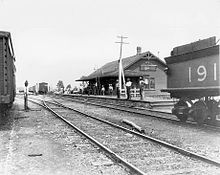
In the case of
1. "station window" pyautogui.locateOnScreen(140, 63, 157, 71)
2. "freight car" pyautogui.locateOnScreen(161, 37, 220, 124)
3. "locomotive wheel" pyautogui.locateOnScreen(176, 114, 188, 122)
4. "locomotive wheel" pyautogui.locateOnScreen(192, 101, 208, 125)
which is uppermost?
"station window" pyautogui.locateOnScreen(140, 63, 157, 71)

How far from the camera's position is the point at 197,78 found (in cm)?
1132

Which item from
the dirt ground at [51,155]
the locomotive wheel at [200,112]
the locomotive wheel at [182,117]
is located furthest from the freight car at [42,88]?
the locomotive wheel at [200,112]

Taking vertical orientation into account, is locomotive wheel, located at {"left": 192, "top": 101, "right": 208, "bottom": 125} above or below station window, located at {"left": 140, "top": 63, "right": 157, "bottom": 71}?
below

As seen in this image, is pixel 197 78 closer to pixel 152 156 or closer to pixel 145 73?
pixel 152 156

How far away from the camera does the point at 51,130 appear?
10.7 m

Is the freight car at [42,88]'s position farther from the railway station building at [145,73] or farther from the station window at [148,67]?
the station window at [148,67]

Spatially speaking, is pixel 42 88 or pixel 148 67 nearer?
pixel 148 67

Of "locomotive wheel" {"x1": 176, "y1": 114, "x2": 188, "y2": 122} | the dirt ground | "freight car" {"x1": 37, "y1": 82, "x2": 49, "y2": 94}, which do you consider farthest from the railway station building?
the dirt ground

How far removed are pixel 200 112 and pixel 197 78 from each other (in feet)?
4.27

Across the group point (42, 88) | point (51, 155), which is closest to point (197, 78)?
point (51, 155)

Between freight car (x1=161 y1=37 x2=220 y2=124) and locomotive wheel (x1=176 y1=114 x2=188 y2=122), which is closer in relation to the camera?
freight car (x1=161 y1=37 x2=220 y2=124)

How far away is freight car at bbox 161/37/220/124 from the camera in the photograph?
34.4 feet

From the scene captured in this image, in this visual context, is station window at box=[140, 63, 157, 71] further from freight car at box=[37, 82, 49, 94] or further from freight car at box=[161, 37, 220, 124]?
freight car at box=[161, 37, 220, 124]

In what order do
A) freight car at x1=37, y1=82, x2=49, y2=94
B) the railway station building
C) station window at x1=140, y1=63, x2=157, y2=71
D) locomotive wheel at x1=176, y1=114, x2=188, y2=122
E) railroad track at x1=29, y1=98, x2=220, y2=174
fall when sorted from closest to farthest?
railroad track at x1=29, y1=98, x2=220, y2=174
locomotive wheel at x1=176, y1=114, x2=188, y2=122
the railway station building
station window at x1=140, y1=63, x2=157, y2=71
freight car at x1=37, y1=82, x2=49, y2=94
